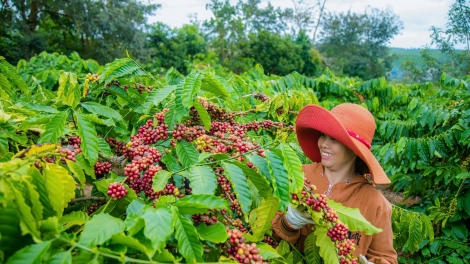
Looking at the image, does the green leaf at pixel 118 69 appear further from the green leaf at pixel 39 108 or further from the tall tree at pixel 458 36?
the tall tree at pixel 458 36

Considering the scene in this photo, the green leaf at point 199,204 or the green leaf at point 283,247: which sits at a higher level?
the green leaf at point 199,204

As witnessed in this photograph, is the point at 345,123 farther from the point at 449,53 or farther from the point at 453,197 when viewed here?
the point at 449,53

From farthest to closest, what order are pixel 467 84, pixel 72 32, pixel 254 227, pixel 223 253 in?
1. pixel 72 32
2. pixel 467 84
3. pixel 254 227
4. pixel 223 253

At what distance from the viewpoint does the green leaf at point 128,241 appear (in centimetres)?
73

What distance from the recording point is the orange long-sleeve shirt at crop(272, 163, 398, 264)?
1.62m

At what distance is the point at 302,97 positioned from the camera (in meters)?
2.19

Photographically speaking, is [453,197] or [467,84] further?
[467,84]

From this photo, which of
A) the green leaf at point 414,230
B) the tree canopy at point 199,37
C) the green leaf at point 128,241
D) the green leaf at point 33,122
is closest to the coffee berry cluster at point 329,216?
the green leaf at point 128,241

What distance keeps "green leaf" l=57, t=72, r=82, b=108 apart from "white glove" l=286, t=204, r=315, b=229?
870mm

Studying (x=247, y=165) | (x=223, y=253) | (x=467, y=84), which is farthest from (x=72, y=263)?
(x=467, y=84)

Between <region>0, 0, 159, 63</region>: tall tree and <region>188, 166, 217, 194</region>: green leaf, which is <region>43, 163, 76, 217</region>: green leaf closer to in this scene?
<region>188, 166, 217, 194</region>: green leaf

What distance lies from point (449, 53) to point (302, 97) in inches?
821

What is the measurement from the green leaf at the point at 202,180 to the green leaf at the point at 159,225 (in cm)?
15

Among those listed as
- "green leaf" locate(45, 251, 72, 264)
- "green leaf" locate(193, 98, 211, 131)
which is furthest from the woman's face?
"green leaf" locate(45, 251, 72, 264)
